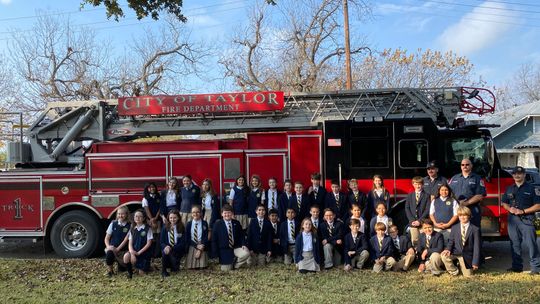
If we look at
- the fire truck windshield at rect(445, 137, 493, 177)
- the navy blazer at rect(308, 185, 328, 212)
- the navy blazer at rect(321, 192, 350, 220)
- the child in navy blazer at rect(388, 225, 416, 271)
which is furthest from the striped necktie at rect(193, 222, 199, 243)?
the fire truck windshield at rect(445, 137, 493, 177)

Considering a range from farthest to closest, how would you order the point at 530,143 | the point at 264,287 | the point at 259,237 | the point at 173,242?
the point at 530,143 → the point at 259,237 → the point at 173,242 → the point at 264,287

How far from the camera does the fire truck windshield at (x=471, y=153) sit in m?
8.30

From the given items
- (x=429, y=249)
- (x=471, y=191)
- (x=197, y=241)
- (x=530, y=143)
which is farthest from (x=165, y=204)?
(x=530, y=143)

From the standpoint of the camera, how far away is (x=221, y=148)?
30.7 ft

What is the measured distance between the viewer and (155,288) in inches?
259

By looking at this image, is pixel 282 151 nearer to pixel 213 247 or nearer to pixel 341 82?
pixel 213 247

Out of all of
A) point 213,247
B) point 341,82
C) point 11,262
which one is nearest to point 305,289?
point 213,247

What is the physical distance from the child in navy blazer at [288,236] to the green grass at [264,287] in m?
0.31

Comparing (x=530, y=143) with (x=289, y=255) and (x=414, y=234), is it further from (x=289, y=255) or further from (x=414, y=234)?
(x=289, y=255)

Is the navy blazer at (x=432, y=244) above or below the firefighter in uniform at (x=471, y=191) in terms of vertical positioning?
below

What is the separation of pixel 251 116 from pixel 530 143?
25.2m

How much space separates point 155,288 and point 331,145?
4231 millimetres

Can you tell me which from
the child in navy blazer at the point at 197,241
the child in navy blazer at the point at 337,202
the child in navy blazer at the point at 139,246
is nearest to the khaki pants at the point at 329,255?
the child in navy blazer at the point at 337,202

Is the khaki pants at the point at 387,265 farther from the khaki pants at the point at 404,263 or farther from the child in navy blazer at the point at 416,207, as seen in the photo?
the child in navy blazer at the point at 416,207
